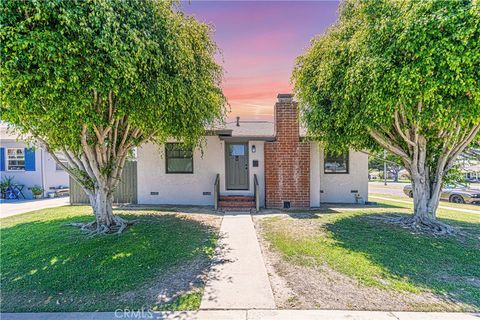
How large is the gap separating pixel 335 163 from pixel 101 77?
33.1 feet

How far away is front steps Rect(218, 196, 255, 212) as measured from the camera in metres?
9.33

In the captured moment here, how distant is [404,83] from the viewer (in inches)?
188

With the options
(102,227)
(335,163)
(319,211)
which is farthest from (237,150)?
(102,227)

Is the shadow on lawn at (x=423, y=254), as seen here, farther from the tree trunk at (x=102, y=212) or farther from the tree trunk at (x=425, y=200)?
the tree trunk at (x=102, y=212)

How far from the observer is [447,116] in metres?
4.98

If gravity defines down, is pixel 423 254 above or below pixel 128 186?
below

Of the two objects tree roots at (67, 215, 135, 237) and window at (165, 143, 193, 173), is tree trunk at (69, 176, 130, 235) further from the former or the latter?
window at (165, 143, 193, 173)

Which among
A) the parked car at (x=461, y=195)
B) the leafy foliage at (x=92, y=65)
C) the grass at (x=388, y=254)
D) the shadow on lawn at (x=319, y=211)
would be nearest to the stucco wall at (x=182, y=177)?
the shadow on lawn at (x=319, y=211)

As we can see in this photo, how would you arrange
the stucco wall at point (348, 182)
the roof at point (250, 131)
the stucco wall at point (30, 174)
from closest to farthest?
the roof at point (250, 131), the stucco wall at point (348, 182), the stucco wall at point (30, 174)

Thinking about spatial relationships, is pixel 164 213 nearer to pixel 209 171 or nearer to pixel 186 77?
pixel 209 171

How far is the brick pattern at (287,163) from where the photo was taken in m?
9.38

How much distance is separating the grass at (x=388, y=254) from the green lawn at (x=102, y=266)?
216cm

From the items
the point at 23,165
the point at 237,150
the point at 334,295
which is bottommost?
the point at 334,295

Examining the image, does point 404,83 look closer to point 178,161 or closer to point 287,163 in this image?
point 287,163
